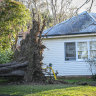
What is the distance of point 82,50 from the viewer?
48.0 feet

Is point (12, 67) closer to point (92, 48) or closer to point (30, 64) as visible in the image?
point (30, 64)

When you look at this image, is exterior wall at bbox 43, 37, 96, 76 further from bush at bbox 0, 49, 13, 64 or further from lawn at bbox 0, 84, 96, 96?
lawn at bbox 0, 84, 96, 96

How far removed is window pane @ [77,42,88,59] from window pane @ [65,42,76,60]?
1.31 feet

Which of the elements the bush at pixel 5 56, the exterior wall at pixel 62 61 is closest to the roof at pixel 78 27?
the exterior wall at pixel 62 61

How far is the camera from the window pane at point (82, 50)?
47.8 ft

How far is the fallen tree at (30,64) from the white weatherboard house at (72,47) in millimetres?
3974

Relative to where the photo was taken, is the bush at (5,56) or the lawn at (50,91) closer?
the lawn at (50,91)

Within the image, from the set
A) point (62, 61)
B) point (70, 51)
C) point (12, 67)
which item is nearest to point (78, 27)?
point (70, 51)

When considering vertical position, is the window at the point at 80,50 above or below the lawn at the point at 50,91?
above

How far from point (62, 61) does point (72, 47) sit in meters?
1.30

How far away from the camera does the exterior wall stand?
14.4m

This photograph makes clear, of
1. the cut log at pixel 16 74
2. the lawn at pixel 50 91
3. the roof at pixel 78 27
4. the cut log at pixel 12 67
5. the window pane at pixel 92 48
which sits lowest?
the lawn at pixel 50 91

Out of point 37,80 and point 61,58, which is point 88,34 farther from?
point 37,80

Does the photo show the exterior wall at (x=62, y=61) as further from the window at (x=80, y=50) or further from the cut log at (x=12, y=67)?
the cut log at (x=12, y=67)
